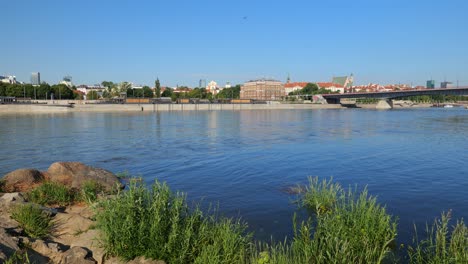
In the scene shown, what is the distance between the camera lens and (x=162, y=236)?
8430 mm

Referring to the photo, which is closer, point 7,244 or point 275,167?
point 7,244

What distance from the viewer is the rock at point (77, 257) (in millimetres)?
8094

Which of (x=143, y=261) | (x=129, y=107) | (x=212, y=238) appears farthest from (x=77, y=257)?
(x=129, y=107)

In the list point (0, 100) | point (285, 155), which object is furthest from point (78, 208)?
point (0, 100)

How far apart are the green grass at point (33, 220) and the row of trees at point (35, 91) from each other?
6541 inches

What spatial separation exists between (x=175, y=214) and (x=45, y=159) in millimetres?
21552

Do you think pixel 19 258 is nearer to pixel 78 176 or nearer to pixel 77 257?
pixel 77 257

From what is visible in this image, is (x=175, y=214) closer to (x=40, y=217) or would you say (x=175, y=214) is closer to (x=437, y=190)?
(x=40, y=217)

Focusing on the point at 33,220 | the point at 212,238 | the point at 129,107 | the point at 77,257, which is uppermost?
the point at 129,107

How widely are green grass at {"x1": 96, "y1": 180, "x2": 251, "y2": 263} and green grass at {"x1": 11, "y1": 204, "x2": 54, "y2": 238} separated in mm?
1669

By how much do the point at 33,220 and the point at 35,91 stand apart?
182m

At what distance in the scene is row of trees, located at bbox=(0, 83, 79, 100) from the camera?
16379cm

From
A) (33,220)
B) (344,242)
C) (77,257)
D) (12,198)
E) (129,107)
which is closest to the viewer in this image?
(344,242)

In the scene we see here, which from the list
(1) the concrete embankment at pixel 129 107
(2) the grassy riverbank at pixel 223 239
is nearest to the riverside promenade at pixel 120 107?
(1) the concrete embankment at pixel 129 107
